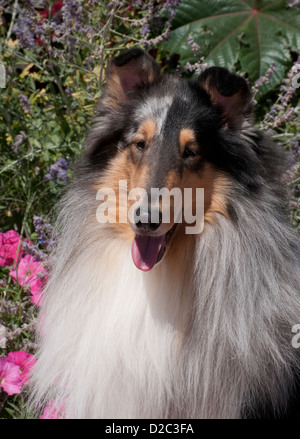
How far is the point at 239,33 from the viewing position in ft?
15.3

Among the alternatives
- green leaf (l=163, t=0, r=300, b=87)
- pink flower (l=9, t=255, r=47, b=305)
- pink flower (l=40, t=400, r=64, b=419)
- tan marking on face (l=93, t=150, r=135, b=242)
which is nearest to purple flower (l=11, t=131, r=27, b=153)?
pink flower (l=9, t=255, r=47, b=305)

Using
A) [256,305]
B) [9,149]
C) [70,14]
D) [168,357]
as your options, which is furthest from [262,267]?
[9,149]

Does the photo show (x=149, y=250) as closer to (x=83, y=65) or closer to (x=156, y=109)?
(x=156, y=109)

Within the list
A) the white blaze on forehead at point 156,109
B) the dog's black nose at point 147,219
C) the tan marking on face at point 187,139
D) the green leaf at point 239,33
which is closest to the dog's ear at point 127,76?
the white blaze on forehead at point 156,109

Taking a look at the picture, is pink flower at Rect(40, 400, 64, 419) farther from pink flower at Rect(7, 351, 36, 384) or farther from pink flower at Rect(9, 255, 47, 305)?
pink flower at Rect(9, 255, 47, 305)

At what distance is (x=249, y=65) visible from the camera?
4547 millimetres

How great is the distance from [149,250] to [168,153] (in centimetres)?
42

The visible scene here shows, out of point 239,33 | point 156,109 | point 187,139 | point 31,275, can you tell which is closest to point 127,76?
point 156,109

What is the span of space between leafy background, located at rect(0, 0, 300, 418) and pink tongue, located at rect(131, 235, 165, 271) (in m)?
1.20

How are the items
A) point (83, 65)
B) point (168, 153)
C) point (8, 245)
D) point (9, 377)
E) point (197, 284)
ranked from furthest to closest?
point (83, 65) < point (8, 245) < point (9, 377) < point (197, 284) < point (168, 153)

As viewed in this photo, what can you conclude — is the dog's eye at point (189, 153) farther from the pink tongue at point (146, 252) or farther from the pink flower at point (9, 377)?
the pink flower at point (9, 377)

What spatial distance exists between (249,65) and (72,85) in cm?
124
